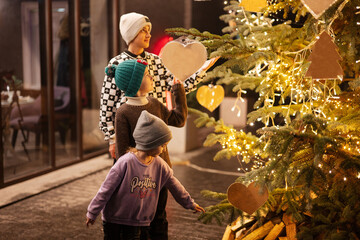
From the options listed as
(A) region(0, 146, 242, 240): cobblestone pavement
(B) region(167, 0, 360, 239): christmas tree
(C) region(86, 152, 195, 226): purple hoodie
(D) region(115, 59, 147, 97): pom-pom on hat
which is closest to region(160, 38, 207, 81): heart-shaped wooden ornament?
(B) region(167, 0, 360, 239): christmas tree

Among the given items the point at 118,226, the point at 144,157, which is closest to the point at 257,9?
the point at 144,157

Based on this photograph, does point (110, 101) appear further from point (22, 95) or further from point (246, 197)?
point (22, 95)

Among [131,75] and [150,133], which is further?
[131,75]

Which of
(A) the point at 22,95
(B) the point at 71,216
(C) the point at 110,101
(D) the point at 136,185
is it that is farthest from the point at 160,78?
(A) the point at 22,95

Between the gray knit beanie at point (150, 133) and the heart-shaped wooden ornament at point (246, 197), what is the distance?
665mm

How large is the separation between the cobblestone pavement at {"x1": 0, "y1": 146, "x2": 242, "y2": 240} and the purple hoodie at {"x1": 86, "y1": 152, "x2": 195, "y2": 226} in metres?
1.37

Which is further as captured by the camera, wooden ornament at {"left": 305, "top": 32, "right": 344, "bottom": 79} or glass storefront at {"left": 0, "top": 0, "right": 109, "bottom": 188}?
glass storefront at {"left": 0, "top": 0, "right": 109, "bottom": 188}

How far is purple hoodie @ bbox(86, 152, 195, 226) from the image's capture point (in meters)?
3.07

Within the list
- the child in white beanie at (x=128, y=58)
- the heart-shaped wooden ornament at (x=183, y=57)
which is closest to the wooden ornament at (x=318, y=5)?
the heart-shaped wooden ornament at (x=183, y=57)

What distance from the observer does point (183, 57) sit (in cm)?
346

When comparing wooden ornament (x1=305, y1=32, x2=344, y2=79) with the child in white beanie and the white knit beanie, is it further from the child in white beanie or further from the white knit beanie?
the white knit beanie

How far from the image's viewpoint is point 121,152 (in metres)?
3.38

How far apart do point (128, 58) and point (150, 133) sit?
38.3 inches

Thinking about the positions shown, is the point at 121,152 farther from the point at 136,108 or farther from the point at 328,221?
the point at 328,221
